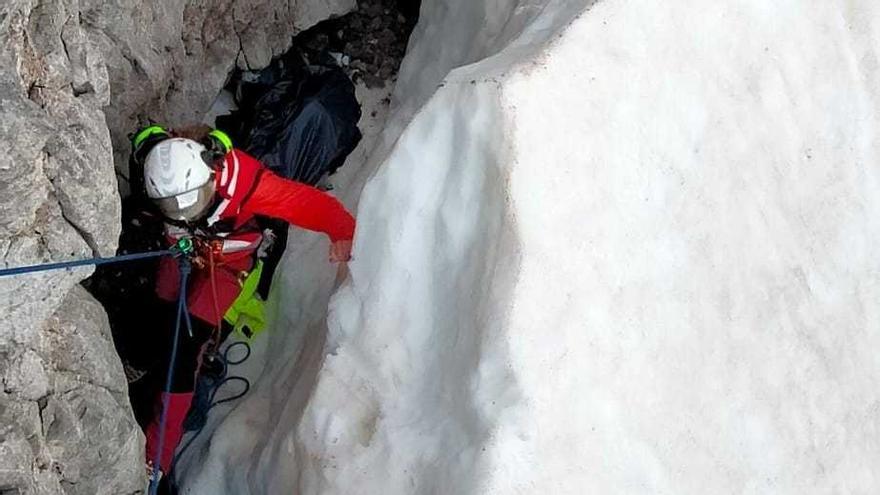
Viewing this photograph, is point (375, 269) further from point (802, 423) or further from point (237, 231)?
point (802, 423)

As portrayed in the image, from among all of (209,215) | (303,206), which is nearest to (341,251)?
(303,206)

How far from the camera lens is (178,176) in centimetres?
349

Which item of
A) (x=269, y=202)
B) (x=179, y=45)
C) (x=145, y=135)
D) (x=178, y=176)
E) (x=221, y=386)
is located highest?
(x=179, y=45)

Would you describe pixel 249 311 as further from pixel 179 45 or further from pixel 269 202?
pixel 179 45

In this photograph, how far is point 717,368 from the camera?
3094 millimetres

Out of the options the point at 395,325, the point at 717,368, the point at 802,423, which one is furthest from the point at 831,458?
the point at 395,325

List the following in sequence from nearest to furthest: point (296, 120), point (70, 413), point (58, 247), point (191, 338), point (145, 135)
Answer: point (58, 247)
point (70, 413)
point (145, 135)
point (191, 338)
point (296, 120)

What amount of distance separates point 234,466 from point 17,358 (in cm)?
154

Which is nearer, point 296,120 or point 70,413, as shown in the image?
point 70,413

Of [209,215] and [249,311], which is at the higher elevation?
[209,215]

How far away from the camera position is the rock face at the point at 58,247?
253 cm

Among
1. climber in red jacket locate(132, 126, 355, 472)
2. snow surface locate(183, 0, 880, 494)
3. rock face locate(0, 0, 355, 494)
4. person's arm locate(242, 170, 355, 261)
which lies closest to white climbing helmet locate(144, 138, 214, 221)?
climber in red jacket locate(132, 126, 355, 472)

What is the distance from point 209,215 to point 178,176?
31 centimetres

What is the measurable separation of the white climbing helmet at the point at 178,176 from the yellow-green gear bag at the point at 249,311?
726 millimetres
